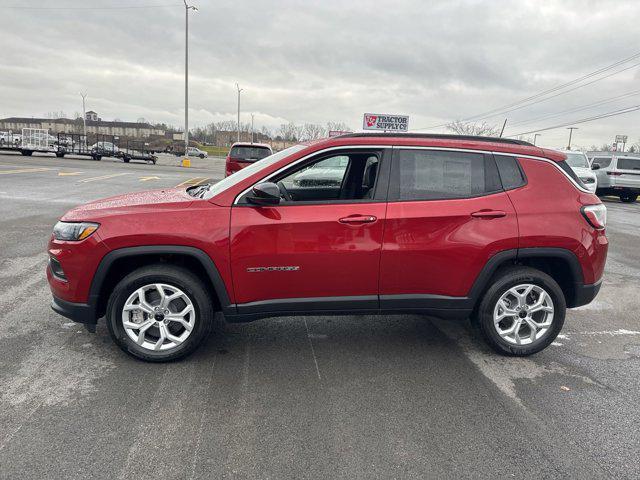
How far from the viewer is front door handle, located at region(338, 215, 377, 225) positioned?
3459mm

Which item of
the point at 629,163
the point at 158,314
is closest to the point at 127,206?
the point at 158,314

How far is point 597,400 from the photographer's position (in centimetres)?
327

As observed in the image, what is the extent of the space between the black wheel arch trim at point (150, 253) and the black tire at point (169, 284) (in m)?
0.12

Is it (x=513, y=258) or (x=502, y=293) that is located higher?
(x=513, y=258)

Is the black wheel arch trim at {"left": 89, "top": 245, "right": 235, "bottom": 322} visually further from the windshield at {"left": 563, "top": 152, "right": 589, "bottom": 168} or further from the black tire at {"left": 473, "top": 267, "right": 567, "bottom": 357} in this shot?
the windshield at {"left": 563, "top": 152, "right": 589, "bottom": 168}

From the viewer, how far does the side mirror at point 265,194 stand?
3342mm

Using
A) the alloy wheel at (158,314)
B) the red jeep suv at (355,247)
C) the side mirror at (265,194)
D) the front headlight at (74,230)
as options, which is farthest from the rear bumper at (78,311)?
the side mirror at (265,194)

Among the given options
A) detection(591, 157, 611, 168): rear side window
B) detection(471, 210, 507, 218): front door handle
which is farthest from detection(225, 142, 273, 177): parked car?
detection(591, 157, 611, 168): rear side window

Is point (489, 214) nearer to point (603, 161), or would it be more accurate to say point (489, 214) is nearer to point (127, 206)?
point (127, 206)

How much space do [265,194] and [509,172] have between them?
2.01 meters

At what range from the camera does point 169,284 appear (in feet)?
11.5

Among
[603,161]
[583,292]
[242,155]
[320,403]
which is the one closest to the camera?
[320,403]

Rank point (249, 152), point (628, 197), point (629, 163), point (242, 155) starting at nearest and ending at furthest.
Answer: point (242, 155), point (249, 152), point (629, 163), point (628, 197)

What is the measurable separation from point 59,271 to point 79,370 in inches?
30.4
